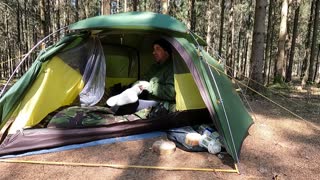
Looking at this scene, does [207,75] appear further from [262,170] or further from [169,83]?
[262,170]

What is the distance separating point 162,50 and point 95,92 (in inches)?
54.9

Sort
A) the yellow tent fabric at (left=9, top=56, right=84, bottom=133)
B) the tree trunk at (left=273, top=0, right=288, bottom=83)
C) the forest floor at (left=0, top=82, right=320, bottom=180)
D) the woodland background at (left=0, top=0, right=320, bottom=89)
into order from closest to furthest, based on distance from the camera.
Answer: the forest floor at (left=0, top=82, right=320, bottom=180)
the yellow tent fabric at (left=9, top=56, right=84, bottom=133)
the tree trunk at (left=273, top=0, right=288, bottom=83)
the woodland background at (left=0, top=0, right=320, bottom=89)

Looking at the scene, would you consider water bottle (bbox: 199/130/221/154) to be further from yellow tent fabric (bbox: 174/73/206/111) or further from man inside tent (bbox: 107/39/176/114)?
man inside tent (bbox: 107/39/176/114)

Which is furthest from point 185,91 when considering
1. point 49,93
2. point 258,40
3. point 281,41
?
point 281,41

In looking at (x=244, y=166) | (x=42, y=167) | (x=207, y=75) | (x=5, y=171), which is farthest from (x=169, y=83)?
(x=5, y=171)

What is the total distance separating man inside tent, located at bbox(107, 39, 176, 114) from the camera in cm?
480

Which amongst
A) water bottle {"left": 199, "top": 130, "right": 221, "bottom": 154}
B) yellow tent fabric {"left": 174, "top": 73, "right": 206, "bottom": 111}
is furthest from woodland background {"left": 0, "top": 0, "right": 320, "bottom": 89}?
water bottle {"left": 199, "top": 130, "right": 221, "bottom": 154}

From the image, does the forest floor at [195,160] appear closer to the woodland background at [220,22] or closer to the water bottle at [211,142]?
the water bottle at [211,142]

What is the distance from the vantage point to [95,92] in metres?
5.44

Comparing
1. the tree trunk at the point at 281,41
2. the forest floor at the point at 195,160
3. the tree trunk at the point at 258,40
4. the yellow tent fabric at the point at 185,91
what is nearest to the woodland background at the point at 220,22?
the tree trunk at the point at 281,41

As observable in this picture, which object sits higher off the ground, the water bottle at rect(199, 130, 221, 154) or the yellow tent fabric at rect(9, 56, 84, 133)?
the yellow tent fabric at rect(9, 56, 84, 133)

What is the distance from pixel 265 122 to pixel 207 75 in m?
2.01

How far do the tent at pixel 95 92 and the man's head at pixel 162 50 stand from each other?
0.97ft

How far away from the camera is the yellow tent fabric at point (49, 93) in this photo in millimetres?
4329
